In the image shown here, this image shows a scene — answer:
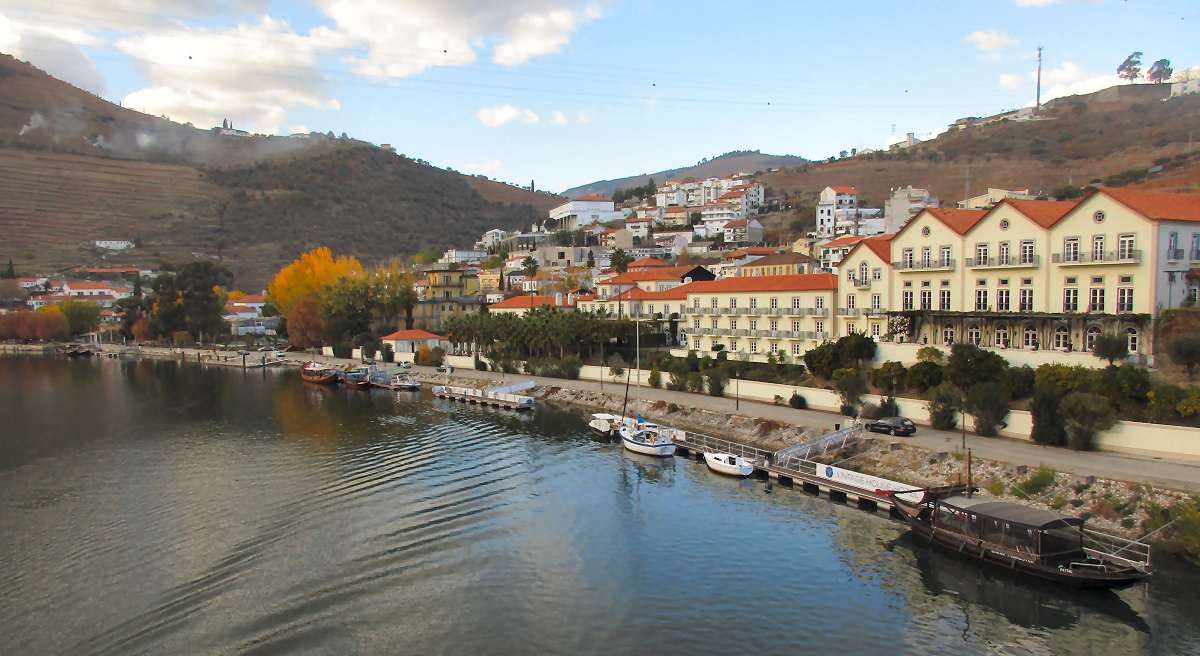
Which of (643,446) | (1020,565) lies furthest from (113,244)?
(1020,565)

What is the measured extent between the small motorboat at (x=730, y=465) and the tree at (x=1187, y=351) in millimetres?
17242

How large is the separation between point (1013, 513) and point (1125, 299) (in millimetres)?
17415

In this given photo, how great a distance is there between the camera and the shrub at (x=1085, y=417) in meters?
26.8

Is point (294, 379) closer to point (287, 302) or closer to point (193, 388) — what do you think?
point (193, 388)

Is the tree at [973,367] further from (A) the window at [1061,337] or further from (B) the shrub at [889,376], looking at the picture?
(A) the window at [1061,337]

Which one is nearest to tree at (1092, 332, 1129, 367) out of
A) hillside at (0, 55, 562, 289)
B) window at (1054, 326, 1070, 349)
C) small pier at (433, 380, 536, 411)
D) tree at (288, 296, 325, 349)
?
window at (1054, 326, 1070, 349)

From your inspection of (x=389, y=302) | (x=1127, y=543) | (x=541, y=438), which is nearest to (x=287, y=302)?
(x=389, y=302)

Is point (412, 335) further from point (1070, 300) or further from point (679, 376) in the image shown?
point (1070, 300)

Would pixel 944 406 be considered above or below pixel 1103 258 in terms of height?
below

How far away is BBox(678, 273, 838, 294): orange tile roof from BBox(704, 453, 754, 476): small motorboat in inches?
712

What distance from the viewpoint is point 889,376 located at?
119 ft

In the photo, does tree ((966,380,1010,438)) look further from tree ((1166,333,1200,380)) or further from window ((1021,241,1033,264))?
window ((1021,241,1033,264))


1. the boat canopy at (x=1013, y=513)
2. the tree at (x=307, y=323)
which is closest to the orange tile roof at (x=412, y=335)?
the tree at (x=307, y=323)

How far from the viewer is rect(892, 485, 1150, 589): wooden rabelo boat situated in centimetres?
1952
